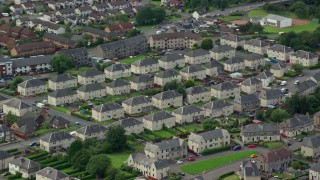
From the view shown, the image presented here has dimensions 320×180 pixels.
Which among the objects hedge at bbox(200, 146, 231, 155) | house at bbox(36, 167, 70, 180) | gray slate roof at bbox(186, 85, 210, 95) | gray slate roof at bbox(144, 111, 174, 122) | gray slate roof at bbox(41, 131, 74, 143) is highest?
house at bbox(36, 167, 70, 180)

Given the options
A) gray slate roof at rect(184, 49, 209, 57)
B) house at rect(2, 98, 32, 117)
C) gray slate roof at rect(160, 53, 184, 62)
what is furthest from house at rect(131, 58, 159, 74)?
house at rect(2, 98, 32, 117)

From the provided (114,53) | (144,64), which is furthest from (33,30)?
(144,64)

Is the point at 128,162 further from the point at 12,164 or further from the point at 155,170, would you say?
the point at 12,164

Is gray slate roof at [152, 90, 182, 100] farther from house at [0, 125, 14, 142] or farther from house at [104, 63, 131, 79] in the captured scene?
house at [0, 125, 14, 142]

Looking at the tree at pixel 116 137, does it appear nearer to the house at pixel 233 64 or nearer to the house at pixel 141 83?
the house at pixel 141 83

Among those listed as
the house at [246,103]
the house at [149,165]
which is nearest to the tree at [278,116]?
the house at [246,103]
